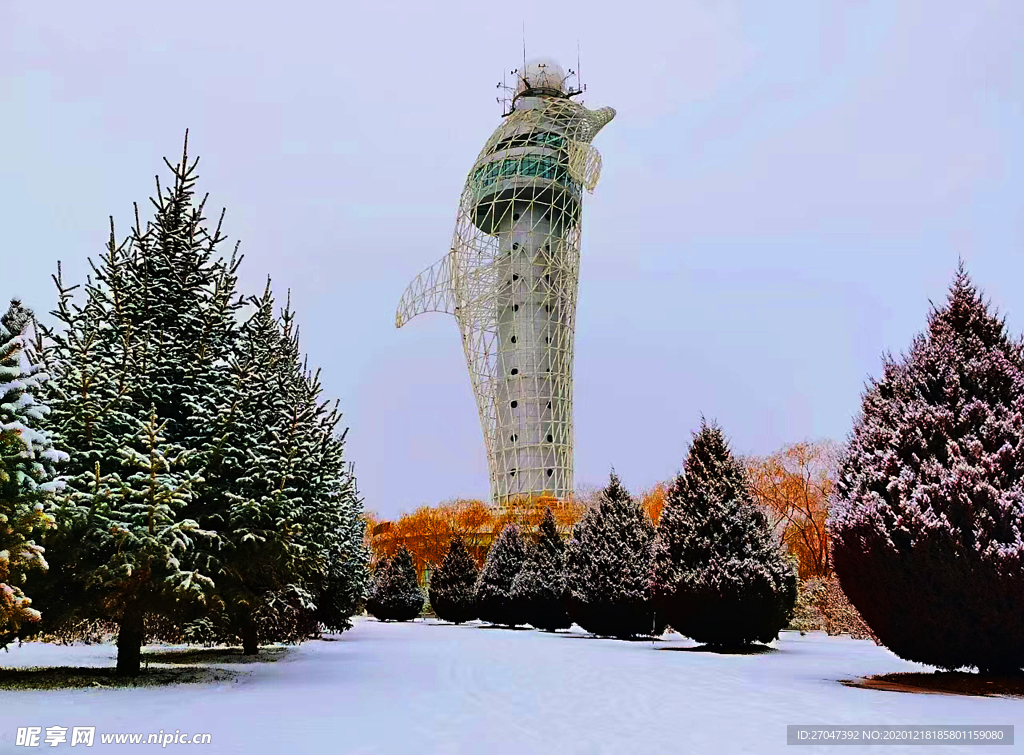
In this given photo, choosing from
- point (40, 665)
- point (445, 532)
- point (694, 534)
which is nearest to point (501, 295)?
point (445, 532)

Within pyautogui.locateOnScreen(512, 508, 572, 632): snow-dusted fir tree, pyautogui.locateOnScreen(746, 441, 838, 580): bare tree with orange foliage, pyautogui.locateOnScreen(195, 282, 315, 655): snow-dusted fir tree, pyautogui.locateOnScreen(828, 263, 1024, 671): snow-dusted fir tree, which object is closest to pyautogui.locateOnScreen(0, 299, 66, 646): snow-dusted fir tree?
pyautogui.locateOnScreen(195, 282, 315, 655): snow-dusted fir tree

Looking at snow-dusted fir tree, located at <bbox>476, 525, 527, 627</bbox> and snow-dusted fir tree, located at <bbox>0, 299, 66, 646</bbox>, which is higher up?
snow-dusted fir tree, located at <bbox>0, 299, 66, 646</bbox>

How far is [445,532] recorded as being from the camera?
5238cm

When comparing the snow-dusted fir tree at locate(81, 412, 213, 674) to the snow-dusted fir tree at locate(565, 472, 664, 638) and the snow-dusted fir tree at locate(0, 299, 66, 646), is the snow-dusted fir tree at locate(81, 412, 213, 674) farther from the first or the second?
the snow-dusted fir tree at locate(565, 472, 664, 638)

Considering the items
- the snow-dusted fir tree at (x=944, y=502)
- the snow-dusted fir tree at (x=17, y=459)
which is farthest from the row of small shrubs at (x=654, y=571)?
the snow-dusted fir tree at (x=17, y=459)

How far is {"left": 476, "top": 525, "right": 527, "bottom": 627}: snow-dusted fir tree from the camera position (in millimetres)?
30234

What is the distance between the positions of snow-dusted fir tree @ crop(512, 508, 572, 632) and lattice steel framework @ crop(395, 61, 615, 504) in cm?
3137

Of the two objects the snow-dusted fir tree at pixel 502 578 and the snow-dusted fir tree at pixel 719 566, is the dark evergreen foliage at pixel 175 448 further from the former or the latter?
the snow-dusted fir tree at pixel 502 578

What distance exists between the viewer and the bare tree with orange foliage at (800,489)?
3447 cm

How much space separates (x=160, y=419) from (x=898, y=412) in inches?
410

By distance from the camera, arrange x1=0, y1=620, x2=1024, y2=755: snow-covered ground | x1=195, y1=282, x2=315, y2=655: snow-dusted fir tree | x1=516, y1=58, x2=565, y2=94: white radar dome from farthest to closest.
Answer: x1=516, y1=58, x2=565, y2=94: white radar dome
x1=195, y1=282, x2=315, y2=655: snow-dusted fir tree
x1=0, y1=620, x2=1024, y2=755: snow-covered ground

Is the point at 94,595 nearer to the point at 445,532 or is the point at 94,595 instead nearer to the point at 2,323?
the point at 2,323

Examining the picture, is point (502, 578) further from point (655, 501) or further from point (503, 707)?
point (503, 707)

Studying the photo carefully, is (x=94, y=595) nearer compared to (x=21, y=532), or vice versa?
(x=21, y=532)
